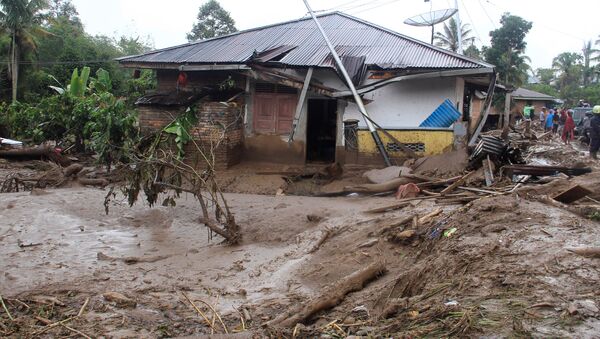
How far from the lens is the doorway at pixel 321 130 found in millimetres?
14734

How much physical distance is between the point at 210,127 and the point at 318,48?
3.99 metres

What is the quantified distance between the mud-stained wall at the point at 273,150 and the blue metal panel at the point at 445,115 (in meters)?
3.63

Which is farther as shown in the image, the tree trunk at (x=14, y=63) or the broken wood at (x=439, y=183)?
the tree trunk at (x=14, y=63)

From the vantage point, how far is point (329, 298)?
4.83 metres

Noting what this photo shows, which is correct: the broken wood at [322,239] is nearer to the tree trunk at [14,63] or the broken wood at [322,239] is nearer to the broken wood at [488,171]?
the broken wood at [488,171]

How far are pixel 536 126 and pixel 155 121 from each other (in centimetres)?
2226

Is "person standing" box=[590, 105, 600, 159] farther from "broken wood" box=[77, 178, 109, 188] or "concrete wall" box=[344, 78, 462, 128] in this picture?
"broken wood" box=[77, 178, 109, 188]

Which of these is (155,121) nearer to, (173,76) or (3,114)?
(173,76)

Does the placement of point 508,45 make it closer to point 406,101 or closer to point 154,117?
point 406,101

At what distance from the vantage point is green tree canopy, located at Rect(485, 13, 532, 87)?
1249 inches

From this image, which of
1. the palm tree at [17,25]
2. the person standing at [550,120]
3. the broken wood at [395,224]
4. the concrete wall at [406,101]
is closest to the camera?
the broken wood at [395,224]

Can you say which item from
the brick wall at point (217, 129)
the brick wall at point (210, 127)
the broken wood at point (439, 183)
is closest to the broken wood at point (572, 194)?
the broken wood at point (439, 183)

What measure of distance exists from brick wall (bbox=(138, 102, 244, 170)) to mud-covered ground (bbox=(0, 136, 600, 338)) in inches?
128

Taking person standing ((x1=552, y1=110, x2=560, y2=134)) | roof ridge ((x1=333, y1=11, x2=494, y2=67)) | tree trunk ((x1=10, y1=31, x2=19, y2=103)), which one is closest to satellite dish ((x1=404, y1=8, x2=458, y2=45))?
roof ridge ((x1=333, y1=11, x2=494, y2=67))
